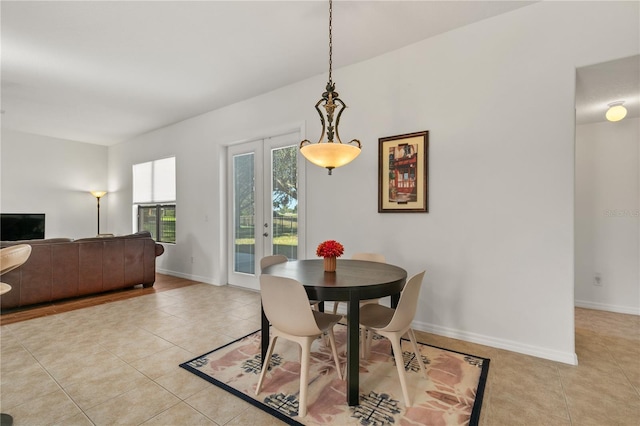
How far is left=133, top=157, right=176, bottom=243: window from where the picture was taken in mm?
5734

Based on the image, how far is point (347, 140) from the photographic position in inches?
136

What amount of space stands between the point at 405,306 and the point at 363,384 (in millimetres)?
656

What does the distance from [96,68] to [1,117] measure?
3399mm

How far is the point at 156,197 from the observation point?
6062 mm

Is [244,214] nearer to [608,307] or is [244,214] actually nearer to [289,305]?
[289,305]

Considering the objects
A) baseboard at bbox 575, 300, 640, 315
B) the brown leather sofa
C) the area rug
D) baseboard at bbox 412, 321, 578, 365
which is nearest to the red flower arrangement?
the area rug

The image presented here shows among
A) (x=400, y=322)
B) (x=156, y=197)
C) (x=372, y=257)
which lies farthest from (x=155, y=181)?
(x=400, y=322)

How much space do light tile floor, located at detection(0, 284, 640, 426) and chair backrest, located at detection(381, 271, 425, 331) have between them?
0.65m

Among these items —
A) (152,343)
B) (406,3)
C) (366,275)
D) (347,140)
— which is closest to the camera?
(366,275)

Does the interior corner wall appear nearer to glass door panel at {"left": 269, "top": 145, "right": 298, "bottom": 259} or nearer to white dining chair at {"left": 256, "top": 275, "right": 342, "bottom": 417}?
glass door panel at {"left": 269, "top": 145, "right": 298, "bottom": 259}

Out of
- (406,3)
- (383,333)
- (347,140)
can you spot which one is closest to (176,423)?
(383,333)

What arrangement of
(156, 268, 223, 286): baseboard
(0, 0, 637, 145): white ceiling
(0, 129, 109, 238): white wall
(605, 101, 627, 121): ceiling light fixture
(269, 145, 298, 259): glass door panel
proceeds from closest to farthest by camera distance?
1. (0, 0, 637, 145): white ceiling
2. (605, 101, 627, 121): ceiling light fixture
3. (269, 145, 298, 259): glass door panel
4. (156, 268, 223, 286): baseboard
5. (0, 129, 109, 238): white wall

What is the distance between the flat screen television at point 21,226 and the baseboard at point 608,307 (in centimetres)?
928

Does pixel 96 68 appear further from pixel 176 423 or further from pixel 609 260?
pixel 609 260
